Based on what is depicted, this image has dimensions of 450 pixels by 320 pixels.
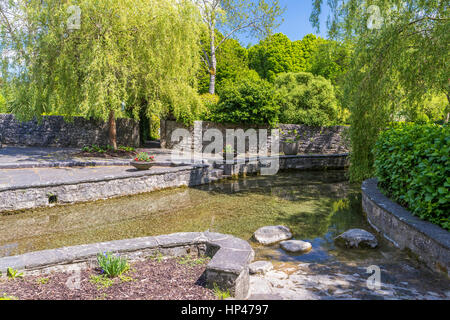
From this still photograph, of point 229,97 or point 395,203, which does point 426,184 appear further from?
point 229,97

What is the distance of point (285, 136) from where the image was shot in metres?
17.8

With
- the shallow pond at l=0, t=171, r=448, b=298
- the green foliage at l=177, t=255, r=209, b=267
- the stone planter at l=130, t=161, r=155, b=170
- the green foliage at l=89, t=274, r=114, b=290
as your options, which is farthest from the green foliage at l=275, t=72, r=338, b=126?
the green foliage at l=89, t=274, r=114, b=290

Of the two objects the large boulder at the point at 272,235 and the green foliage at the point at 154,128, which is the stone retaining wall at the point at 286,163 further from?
the green foliage at the point at 154,128

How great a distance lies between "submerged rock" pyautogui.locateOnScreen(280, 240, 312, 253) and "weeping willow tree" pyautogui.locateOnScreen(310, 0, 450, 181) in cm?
413

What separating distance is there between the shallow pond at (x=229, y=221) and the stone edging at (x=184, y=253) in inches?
46.4

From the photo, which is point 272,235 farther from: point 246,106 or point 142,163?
Result: point 246,106

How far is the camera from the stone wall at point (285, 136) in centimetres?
1722

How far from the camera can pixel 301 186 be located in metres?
11.0

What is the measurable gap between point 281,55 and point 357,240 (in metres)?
30.8

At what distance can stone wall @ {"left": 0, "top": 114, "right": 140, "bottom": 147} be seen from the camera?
15.9m

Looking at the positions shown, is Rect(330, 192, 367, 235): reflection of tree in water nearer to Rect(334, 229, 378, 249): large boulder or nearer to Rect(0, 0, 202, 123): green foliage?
Rect(334, 229, 378, 249): large boulder

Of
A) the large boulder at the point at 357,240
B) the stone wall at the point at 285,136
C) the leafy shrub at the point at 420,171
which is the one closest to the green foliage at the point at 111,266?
the large boulder at the point at 357,240

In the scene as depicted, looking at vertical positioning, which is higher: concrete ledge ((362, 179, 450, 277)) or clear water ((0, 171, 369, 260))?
A: concrete ledge ((362, 179, 450, 277))

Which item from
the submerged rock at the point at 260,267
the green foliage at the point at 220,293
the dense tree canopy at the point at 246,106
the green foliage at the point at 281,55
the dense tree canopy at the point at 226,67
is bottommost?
the submerged rock at the point at 260,267
